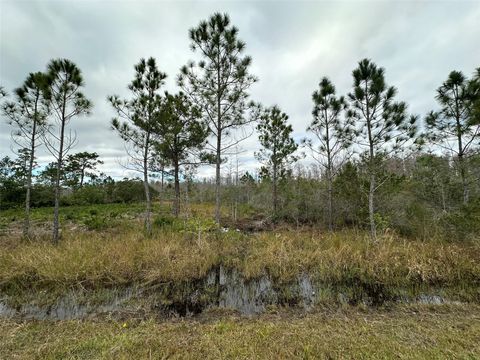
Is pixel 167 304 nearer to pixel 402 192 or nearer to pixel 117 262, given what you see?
pixel 117 262

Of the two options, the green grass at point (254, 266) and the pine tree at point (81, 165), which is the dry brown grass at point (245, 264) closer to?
the green grass at point (254, 266)

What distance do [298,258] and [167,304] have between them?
10.9 ft

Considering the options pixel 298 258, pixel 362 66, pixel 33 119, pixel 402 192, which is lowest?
pixel 298 258

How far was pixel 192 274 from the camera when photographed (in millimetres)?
4879

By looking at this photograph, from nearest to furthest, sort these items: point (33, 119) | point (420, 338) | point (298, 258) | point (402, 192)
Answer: point (420, 338) → point (298, 258) → point (33, 119) → point (402, 192)

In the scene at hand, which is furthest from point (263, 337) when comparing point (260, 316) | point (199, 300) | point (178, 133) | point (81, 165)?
point (81, 165)

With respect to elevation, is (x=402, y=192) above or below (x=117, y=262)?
above

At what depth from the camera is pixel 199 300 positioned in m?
3.96

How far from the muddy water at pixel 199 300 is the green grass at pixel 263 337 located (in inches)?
15.1

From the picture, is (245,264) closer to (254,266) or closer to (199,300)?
(254,266)

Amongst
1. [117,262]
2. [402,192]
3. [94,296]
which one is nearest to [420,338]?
[94,296]

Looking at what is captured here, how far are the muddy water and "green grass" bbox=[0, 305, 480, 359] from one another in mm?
384

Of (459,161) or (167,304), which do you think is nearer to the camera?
(167,304)

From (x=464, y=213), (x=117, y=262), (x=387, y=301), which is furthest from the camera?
(x=464, y=213)
